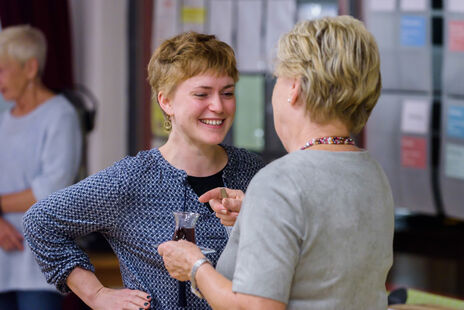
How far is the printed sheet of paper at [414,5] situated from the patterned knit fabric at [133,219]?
2164 mm

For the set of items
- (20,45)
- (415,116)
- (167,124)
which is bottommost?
(415,116)

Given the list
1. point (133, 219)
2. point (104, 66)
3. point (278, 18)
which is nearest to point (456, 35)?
point (278, 18)

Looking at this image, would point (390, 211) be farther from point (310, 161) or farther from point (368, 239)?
point (310, 161)

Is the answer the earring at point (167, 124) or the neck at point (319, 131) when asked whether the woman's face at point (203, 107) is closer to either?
the earring at point (167, 124)

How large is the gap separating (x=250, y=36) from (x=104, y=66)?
1279 millimetres

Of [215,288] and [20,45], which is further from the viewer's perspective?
[20,45]

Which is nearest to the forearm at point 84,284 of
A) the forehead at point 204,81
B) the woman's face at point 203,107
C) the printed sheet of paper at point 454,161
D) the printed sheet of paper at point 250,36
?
the woman's face at point 203,107

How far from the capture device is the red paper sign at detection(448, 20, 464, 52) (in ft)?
11.4

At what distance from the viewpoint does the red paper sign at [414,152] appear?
12.2ft

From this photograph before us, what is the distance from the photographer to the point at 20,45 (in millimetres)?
3447

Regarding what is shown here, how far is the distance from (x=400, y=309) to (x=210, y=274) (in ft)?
3.57

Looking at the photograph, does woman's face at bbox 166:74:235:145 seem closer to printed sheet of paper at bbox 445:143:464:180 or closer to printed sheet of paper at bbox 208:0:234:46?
printed sheet of paper at bbox 445:143:464:180

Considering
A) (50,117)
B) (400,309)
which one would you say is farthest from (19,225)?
(400,309)

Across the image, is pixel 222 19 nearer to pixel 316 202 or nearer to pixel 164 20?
pixel 164 20
